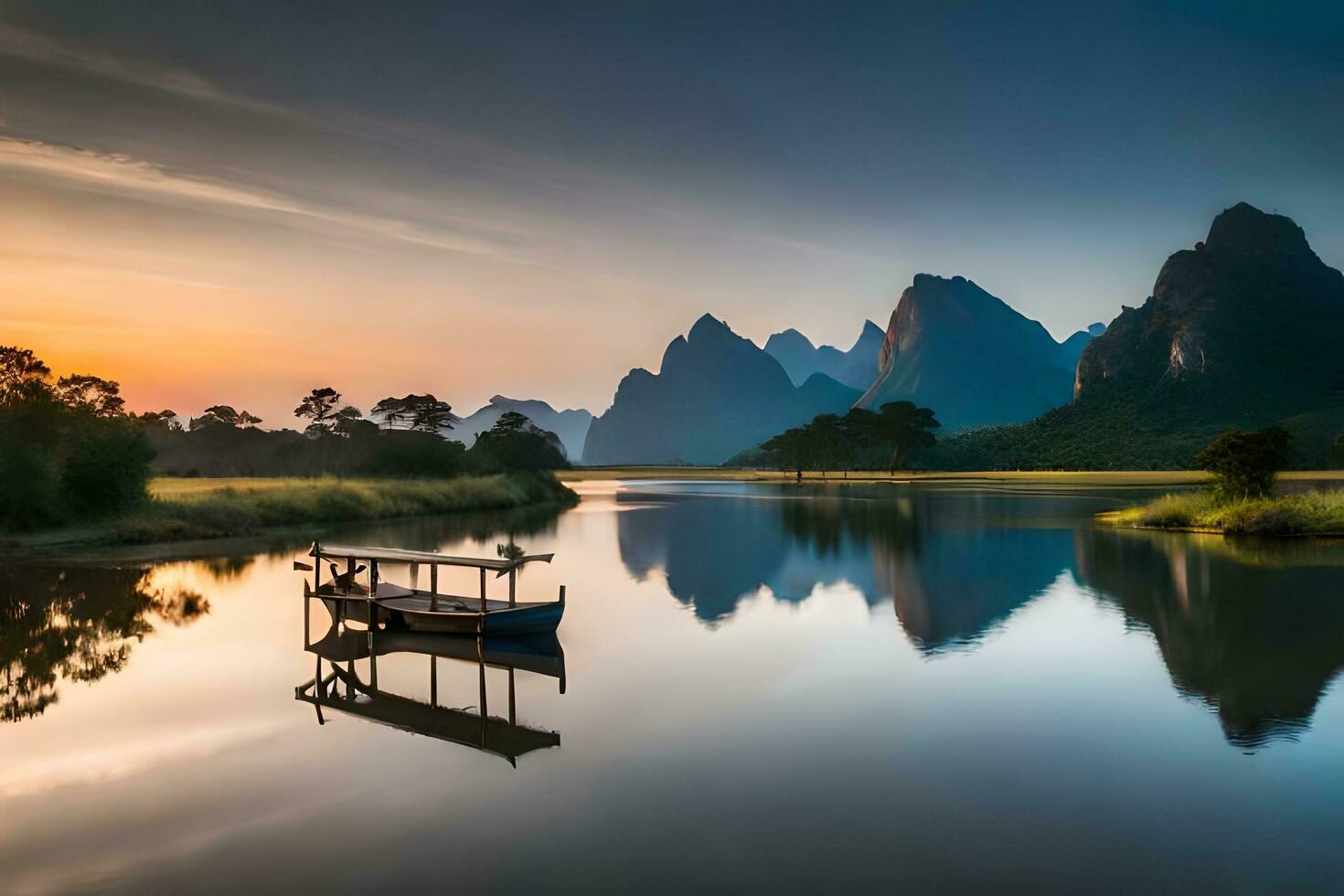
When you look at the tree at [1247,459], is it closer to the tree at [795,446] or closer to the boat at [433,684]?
the boat at [433,684]

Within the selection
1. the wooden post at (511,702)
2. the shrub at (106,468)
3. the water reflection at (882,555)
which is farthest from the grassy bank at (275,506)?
the wooden post at (511,702)

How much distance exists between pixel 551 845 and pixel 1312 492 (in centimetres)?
3702

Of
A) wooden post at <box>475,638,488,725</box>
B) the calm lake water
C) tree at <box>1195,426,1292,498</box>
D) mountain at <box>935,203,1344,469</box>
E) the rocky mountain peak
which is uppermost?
the rocky mountain peak

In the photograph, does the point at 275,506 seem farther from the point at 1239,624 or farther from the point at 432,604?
the point at 1239,624

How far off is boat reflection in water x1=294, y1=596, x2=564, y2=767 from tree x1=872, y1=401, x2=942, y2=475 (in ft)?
388

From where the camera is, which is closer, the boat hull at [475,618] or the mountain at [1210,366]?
the boat hull at [475,618]

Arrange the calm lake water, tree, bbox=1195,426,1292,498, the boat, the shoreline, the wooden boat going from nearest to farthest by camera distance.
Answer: the calm lake water → the boat → the wooden boat → the shoreline → tree, bbox=1195,426,1292,498

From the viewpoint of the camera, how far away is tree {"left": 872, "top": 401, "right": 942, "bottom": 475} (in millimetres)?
130750

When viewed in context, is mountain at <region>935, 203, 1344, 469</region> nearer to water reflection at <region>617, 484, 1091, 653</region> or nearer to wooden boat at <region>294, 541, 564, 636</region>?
water reflection at <region>617, 484, 1091, 653</region>

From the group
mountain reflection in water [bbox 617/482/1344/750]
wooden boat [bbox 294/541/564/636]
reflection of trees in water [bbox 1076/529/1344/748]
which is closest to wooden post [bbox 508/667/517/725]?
wooden boat [bbox 294/541/564/636]

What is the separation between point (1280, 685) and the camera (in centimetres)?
1230

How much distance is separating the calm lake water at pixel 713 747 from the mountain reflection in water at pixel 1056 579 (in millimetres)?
148

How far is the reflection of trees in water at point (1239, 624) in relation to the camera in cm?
1151

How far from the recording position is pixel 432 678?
44.2 ft
